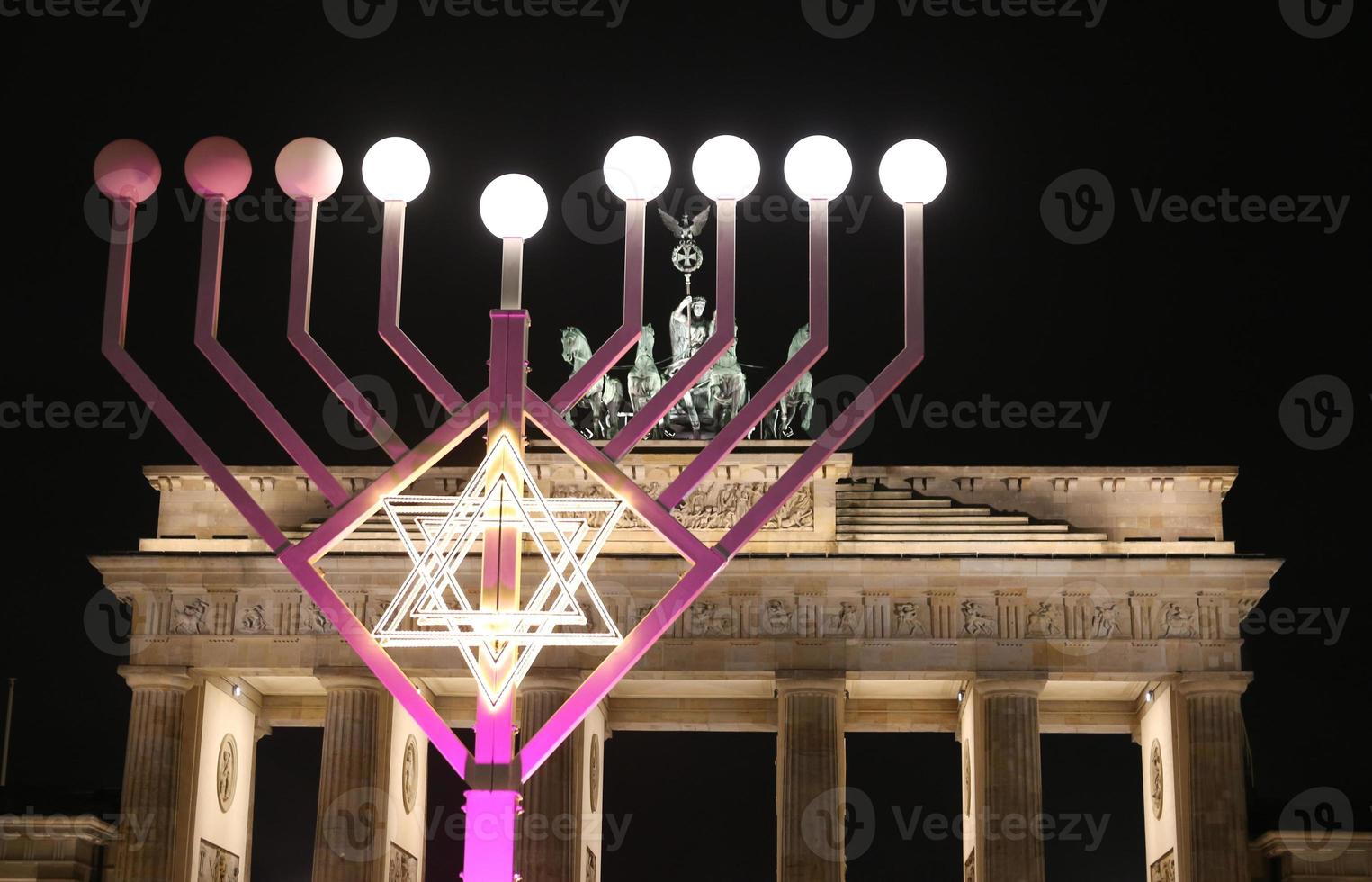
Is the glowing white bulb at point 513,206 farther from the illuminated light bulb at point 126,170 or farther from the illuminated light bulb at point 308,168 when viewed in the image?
the illuminated light bulb at point 126,170

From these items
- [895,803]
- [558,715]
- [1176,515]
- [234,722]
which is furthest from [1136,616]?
[558,715]

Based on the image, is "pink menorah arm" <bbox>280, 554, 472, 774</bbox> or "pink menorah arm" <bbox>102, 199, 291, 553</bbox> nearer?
"pink menorah arm" <bbox>280, 554, 472, 774</bbox>

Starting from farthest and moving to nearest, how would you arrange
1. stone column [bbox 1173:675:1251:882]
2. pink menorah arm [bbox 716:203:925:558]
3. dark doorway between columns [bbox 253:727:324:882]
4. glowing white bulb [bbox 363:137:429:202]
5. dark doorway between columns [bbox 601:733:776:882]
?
dark doorway between columns [bbox 253:727:324:882], dark doorway between columns [bbox 601:733:776:882], stone column [bbox 1173:675:1251:882], glowing white bulb [bbox 363:137:429:202], pink menorah arm [bbox 716:203:925:558]

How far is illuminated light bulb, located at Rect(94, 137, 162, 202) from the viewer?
39.7 ft

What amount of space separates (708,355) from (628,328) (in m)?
0.53

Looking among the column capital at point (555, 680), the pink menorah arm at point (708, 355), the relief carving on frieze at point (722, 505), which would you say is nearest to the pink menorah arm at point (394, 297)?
the pink menorah arm at point (708, 355)

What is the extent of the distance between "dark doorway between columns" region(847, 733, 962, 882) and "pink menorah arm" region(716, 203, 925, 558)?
24881 millimetres

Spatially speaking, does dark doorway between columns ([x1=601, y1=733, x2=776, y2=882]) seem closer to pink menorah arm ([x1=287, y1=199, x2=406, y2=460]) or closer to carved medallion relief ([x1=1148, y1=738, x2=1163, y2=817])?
carved medallion relief ([x1=1148, y1=738, x2=1163, y2=817])

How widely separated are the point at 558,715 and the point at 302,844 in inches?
1140

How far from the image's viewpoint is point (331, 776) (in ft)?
99.1

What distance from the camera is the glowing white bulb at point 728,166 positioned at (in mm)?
11898

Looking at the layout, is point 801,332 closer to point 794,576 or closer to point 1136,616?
point 794,576

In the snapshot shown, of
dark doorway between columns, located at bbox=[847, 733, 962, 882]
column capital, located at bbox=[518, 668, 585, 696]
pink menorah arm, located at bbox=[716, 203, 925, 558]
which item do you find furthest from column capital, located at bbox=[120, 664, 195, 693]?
pink menorah arm, located at bbox=[716, 203, 925, 558]

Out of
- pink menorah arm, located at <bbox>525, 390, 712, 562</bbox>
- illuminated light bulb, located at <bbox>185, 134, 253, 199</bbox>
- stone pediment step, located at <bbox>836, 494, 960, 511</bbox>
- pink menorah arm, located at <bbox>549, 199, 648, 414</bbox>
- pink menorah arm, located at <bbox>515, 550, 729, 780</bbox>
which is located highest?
stone pediment step, located at <bbox>836, 494, 960, 511</bbox>
